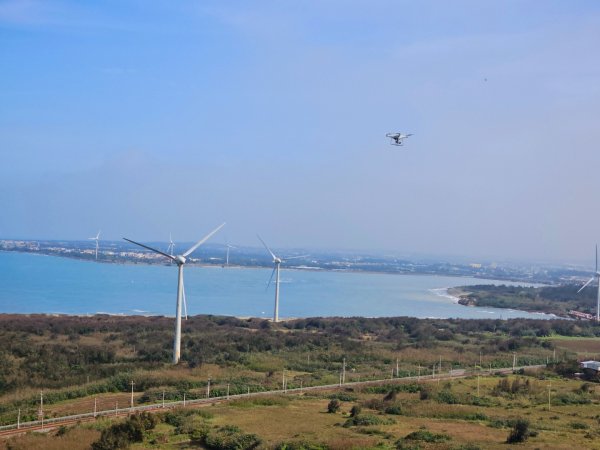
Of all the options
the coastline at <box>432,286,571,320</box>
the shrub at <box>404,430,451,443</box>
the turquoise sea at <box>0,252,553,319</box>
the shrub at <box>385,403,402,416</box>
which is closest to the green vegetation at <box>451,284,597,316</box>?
the coastline at <box>432,286,571,320</box>

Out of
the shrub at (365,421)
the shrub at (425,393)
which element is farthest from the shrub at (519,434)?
the shrub at (425,393)

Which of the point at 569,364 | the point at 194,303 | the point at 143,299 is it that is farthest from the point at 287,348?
the point at 143,299

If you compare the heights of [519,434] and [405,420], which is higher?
[519,434]

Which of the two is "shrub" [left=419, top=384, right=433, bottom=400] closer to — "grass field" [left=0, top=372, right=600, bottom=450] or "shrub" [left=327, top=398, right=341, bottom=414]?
"grass field" [left=0, top=372, right=600, bottom=450]

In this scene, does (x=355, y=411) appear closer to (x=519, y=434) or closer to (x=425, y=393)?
(x=425, y=393)

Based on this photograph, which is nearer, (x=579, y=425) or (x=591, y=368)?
(x=579, y=425)

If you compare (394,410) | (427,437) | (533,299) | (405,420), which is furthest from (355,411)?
(533,299)

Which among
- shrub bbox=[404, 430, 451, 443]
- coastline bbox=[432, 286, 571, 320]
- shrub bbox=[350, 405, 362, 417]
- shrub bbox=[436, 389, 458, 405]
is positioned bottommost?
coastline bbox=[432, 286, 571, 320]

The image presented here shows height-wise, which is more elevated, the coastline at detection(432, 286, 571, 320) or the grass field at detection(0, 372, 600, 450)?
the grass field at detection(0, 372, 600, 450)

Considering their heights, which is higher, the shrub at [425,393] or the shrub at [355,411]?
the shrub at [355,411]

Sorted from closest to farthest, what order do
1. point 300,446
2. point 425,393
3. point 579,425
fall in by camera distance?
1. point 300,446
2. point 579,425
3. point 425,393

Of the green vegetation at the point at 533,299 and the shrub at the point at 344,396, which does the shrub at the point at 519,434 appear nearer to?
the shrub at the point at 344,396

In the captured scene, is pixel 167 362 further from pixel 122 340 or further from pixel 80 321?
pixel 80 321
